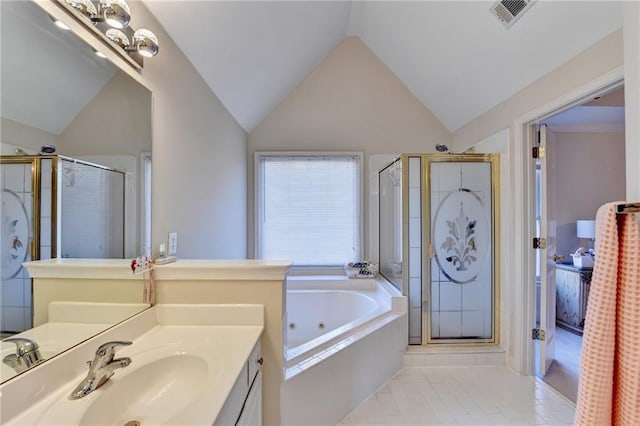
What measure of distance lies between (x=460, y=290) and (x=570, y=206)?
224cm

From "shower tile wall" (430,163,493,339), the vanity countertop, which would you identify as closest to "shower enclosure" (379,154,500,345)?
"shower tile wall" (430,163,493,339)

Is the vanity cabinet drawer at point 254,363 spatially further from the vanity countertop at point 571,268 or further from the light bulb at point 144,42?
the vanity countertop at point 571,268

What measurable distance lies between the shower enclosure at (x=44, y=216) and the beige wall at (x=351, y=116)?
2.30m

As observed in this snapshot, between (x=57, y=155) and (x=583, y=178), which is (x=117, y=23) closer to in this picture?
(x=57, y=155)

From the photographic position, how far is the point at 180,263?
4.48ft

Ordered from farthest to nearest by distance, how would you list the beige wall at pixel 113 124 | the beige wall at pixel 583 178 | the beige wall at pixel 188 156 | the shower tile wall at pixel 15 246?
1. the beige wall at pixel 583 178
2. the beige wall at pixel 188 156
3. the beige wall at pixel 113 124
4. the shower tile wall at pixel 15 246

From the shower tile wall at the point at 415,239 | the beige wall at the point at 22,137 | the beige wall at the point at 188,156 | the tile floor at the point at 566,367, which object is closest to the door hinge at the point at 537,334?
the tile floor at the point at 566,367

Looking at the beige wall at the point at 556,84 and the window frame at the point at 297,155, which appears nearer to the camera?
the beige wall at the point at 556,84

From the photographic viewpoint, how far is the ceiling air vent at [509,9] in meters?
1.67

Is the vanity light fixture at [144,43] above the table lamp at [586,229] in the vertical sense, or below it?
above

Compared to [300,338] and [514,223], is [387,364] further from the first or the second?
[514,223]

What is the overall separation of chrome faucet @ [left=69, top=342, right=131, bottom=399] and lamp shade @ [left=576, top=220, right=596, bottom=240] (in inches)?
170

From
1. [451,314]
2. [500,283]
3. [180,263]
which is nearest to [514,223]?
[500,283]

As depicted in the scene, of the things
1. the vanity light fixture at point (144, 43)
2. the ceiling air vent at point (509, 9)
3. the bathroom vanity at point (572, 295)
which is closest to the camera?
the vanity light fixture at point (144, 43)
